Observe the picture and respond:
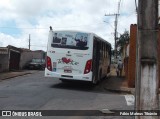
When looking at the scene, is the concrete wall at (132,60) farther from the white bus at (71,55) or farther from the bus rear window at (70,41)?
the bus rear window at (70,41)

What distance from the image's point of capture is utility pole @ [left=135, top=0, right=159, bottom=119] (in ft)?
22.9

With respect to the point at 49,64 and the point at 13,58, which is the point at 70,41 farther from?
the point at 13,58

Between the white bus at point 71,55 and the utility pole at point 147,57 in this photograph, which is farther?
the white bus at point 71,55

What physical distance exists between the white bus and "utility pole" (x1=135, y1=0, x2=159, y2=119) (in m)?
13.8

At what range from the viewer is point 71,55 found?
2108cm

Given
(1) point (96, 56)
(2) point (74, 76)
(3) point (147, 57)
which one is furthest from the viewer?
(1) point (96, 56)

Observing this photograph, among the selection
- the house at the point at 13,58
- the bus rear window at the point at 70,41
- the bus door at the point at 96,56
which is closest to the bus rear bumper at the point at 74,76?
the bus door at the point at 96,56

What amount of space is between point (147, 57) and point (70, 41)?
1429 centimetres

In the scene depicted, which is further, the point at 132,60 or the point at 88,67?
the point at 132,60

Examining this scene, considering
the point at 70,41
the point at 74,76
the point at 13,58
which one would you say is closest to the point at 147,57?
the point at 74,76

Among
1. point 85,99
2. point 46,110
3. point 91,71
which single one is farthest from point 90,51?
point 46,110

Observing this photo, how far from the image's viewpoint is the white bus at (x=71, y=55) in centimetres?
2094

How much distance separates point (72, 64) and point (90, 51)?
3.87ft

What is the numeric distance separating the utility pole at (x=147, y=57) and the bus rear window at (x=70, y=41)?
45.7ft
